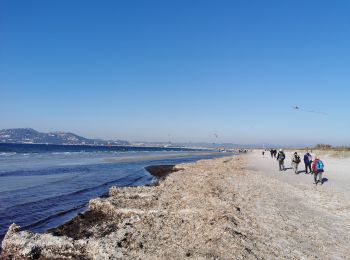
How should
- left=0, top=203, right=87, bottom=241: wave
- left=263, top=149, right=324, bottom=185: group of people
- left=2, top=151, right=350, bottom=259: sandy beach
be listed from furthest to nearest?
left=263, top=149, right=324, bottom=185: group of people
left=0, top=203, right=87, bottom=241: wave
left=2, top=151, right=350, bottom=259: sandy beach

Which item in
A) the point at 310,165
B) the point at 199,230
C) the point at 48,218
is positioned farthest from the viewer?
the point at 310,165

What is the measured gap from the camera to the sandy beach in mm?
9094

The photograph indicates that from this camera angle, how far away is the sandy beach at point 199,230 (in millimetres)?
9094

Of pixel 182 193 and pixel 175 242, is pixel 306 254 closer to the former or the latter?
pixel 175 242

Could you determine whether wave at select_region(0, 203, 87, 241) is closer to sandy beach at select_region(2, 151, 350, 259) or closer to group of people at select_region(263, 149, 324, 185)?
sandy beach at select_region(2, 151, 350, 259)

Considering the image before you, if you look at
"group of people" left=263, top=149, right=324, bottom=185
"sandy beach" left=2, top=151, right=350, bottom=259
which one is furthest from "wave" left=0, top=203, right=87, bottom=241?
"group of people" left=263, top=149, right=324, bottom=185

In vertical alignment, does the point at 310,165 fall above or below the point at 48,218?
above

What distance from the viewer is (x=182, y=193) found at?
18125mm

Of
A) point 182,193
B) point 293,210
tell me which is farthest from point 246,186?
point 293,210

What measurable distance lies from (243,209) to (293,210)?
2151mm

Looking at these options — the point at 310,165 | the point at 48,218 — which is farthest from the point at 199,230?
the point at 310,165

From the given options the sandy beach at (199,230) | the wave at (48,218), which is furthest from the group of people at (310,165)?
the wave at (48,218)

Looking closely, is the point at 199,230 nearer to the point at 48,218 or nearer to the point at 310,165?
the point at 48,218

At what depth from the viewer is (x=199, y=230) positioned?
10695 mm
